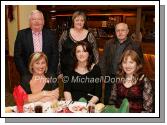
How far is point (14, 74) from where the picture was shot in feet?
10.5

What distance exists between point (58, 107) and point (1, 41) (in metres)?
0.67

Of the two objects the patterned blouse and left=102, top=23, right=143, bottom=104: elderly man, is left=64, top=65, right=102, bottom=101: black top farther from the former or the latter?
the patterned blouse

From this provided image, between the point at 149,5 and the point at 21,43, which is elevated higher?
the point at 149,5

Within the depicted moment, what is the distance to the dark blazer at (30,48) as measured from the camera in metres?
3.22

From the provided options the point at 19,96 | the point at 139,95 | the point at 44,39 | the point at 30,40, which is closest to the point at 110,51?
the point at 139,95

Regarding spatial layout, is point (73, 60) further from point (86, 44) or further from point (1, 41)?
point (1, 41)

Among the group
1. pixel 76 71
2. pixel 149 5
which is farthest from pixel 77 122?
pixel 149 5

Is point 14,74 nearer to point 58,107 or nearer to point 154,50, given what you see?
point 58,107

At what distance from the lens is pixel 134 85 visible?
3.19m

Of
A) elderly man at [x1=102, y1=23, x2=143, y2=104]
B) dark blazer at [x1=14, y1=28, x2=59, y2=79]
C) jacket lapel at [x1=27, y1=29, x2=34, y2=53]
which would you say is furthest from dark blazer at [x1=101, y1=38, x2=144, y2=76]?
jacket lapel at [x1=27, y1=29, x2=34, y2=53]

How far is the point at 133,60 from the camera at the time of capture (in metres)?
3.18

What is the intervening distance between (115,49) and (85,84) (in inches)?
13.9

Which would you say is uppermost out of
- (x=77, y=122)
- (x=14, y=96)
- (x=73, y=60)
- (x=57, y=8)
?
(x=57, y=8)

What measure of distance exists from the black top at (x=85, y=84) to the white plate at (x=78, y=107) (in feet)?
0.15
